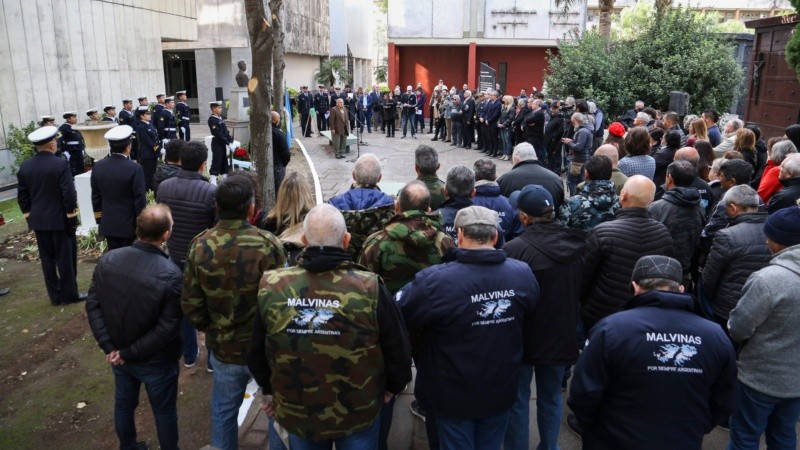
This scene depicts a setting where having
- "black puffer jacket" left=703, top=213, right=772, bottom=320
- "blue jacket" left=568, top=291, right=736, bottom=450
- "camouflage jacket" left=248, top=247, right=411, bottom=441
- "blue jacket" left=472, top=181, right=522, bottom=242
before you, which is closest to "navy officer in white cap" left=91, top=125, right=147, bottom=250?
"blue jacket" left=472, top=181, right=522, bottom=242

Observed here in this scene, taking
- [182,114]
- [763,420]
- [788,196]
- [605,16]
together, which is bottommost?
[763,420]

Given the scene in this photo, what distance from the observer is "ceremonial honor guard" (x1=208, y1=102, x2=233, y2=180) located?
11.2 m

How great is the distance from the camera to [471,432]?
10.5ft

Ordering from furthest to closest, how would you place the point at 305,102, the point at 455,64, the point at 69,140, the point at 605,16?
the point at 455,64 → the point at 305,102 → the point at 605,16 → the point at 69,140

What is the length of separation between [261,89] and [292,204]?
11.6 ft

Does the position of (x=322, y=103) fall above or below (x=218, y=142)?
above

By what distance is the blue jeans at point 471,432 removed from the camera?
315 centimetres

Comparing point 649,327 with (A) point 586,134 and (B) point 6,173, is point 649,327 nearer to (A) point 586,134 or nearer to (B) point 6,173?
(A) point 586,134

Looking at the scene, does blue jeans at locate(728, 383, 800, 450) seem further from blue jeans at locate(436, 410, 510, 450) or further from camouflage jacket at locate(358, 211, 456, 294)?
camouflage jacket at locate(358, 211, 456, 294)

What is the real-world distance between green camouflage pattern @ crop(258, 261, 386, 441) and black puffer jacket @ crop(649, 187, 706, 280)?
120 inches

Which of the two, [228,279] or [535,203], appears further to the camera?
[535,203]

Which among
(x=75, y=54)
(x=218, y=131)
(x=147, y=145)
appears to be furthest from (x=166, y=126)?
(x=218, y=131)

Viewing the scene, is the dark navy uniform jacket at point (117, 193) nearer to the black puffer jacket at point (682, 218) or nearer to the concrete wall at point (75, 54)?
the black puffer jacket at point (682, 218)

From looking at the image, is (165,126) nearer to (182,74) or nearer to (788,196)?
(788,196)
